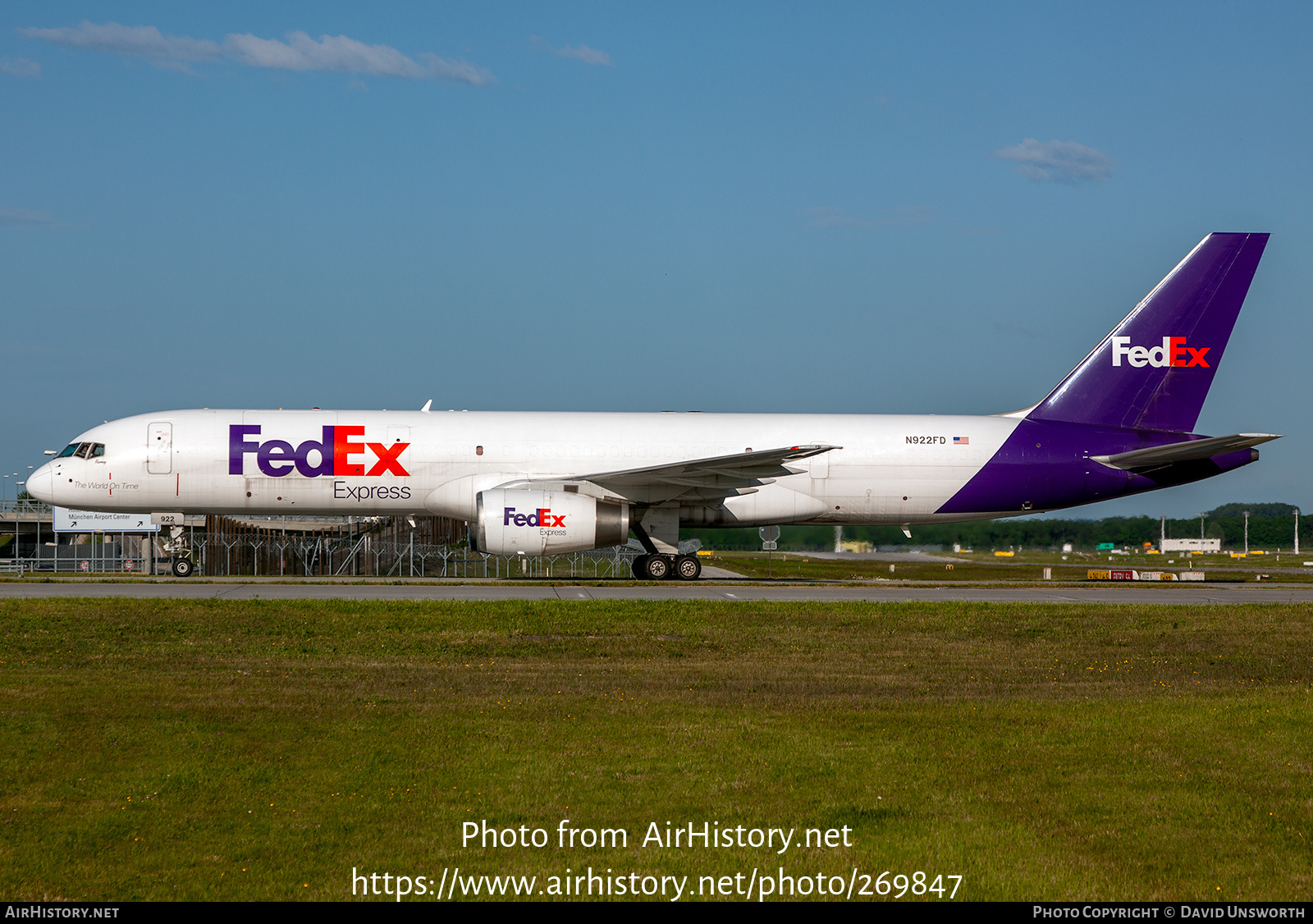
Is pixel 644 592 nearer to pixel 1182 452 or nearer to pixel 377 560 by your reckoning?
pixel 1182 452

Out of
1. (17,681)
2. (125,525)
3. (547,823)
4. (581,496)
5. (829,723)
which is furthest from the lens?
(125,525)

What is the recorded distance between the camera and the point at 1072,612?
1961 cm

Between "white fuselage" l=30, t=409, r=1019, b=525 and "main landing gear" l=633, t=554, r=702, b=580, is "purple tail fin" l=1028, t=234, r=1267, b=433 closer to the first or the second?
"white fuselage" l=30, t=409, r=1019, b=525

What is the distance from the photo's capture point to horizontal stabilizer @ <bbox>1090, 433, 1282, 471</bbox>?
2686 cm

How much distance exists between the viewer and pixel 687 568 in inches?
1119

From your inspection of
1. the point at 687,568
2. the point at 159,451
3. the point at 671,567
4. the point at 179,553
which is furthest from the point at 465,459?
the point at 179,553

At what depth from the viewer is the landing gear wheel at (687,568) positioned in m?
28.4

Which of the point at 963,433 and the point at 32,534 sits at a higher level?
the point at 963,433

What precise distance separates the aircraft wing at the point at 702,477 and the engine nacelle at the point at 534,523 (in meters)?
1.22

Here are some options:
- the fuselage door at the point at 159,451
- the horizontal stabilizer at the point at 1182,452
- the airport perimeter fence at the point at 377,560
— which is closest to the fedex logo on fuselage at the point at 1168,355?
the horizontal stabilizer at the point at 1182,452

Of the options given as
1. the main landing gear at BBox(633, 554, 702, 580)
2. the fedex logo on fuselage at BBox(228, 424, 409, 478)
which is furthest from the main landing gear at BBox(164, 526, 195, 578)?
the main landing gear at BBox(633, 554, 702, 580)

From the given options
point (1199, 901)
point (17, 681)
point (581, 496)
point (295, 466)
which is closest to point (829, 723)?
point (1199, 901)

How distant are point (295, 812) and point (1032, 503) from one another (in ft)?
84.1

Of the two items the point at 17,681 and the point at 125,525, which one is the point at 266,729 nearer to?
the point at 17,681
